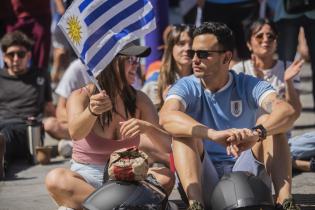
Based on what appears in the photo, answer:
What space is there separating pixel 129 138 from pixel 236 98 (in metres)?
0.71

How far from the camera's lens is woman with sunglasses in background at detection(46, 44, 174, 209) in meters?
5.46

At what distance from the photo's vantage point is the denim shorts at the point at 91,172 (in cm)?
564

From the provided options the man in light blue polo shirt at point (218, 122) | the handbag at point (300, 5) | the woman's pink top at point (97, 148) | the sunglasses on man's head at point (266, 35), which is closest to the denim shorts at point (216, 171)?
the man in light blue polo shirt at point (218, 122)

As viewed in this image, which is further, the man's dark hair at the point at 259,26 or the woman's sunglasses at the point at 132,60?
the man's dark hair at the point at 259,26

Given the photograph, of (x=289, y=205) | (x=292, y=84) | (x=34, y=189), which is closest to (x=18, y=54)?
(x=34, y=189)

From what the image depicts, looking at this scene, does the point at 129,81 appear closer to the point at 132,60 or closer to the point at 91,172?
the point at 132,60

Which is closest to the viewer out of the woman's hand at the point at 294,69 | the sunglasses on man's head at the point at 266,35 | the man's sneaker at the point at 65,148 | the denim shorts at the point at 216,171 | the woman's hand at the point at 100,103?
the woman's hand at the point at 100,103

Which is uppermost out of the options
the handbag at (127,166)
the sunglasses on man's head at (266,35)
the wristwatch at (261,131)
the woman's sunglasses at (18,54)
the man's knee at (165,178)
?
the sunglasses on man's head at (266,35)

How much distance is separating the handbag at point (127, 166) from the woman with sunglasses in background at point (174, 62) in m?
2.42

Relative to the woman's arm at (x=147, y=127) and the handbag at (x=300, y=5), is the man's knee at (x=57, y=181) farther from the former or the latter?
the handbag at (x=300, y=5)

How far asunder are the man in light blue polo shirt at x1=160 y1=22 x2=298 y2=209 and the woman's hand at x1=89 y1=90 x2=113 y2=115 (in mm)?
449

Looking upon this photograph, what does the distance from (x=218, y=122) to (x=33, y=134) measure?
8.03 feet

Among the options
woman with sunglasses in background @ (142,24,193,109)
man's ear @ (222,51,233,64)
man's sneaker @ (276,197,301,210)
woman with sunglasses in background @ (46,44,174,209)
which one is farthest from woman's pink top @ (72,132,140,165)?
woman with sunglasses in background @ (142,24,193,109)

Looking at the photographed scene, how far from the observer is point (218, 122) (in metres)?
5.75
